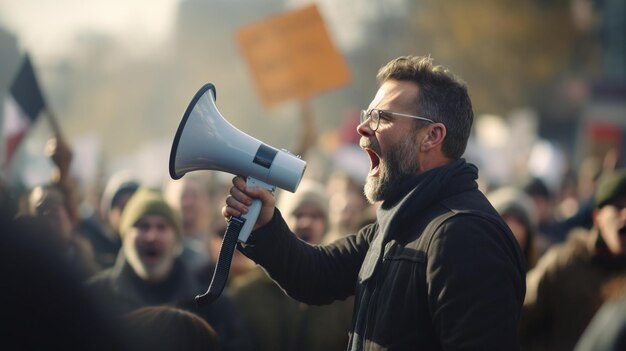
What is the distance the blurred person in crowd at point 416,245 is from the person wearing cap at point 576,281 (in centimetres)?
198

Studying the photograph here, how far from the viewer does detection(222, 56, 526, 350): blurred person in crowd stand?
2775 mm

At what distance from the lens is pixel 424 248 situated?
115 inches

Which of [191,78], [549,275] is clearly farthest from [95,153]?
[191,78]

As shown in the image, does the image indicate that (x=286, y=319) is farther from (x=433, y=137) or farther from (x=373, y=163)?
(x=433, y=137)

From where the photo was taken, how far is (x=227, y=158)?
10.6ft

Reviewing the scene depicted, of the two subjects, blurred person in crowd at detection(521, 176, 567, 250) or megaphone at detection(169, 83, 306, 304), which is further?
blurred person in crowd at detection(521, 176, 567, 250)

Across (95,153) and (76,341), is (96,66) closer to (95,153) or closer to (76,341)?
(95,153)

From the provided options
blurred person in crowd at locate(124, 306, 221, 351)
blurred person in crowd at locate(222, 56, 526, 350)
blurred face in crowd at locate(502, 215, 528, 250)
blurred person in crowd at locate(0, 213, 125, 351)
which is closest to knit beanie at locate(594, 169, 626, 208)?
blurred face in crowd at locate(502, 215, 528, 250)

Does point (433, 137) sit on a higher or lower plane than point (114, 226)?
higher

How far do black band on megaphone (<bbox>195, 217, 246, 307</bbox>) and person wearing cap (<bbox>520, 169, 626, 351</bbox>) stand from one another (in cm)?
242

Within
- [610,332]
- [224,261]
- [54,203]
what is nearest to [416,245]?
[224,261]

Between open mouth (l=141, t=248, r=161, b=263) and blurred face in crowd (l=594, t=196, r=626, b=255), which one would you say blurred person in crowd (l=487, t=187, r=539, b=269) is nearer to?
blurred face in crowd (l=594, t=196, r=626, b=255)

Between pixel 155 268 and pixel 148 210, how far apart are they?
1.07ft

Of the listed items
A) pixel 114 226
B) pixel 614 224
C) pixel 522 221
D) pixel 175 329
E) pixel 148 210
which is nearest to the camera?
pixel 175 329
